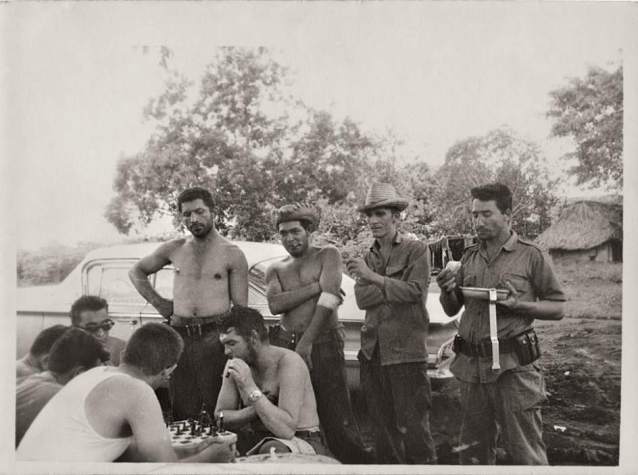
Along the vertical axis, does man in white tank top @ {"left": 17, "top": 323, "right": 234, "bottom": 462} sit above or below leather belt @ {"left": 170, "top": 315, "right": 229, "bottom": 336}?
below

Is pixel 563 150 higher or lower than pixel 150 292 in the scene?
higher

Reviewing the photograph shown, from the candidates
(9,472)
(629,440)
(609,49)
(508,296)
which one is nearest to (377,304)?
(508,296)

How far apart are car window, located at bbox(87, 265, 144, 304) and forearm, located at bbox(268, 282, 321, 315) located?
3.50 ft

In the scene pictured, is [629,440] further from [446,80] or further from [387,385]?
[446,80]

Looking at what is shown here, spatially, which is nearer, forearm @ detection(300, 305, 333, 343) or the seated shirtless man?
the seated shirtless man

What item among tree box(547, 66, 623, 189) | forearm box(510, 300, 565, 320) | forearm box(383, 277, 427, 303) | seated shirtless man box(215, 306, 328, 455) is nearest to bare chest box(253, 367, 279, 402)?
seated shirtless man box(215, 306, 328, 455)

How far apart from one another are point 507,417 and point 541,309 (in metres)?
0.80

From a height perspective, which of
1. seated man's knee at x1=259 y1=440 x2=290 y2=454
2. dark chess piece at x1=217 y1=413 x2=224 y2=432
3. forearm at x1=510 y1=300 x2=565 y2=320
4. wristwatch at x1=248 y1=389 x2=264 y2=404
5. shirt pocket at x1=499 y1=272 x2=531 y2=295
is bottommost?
seated man's knee at x1=259 y1=440 x2=290 y2=454

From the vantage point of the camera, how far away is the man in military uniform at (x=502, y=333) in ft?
16.2

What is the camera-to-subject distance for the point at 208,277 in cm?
518

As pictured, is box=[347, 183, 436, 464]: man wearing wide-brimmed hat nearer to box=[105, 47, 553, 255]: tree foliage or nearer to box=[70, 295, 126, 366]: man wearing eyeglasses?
box=[105, 47, 553, 255]: tree foliage

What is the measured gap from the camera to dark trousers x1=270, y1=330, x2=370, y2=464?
16.7ft

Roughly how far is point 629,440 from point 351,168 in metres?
2.92

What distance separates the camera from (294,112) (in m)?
5.29
